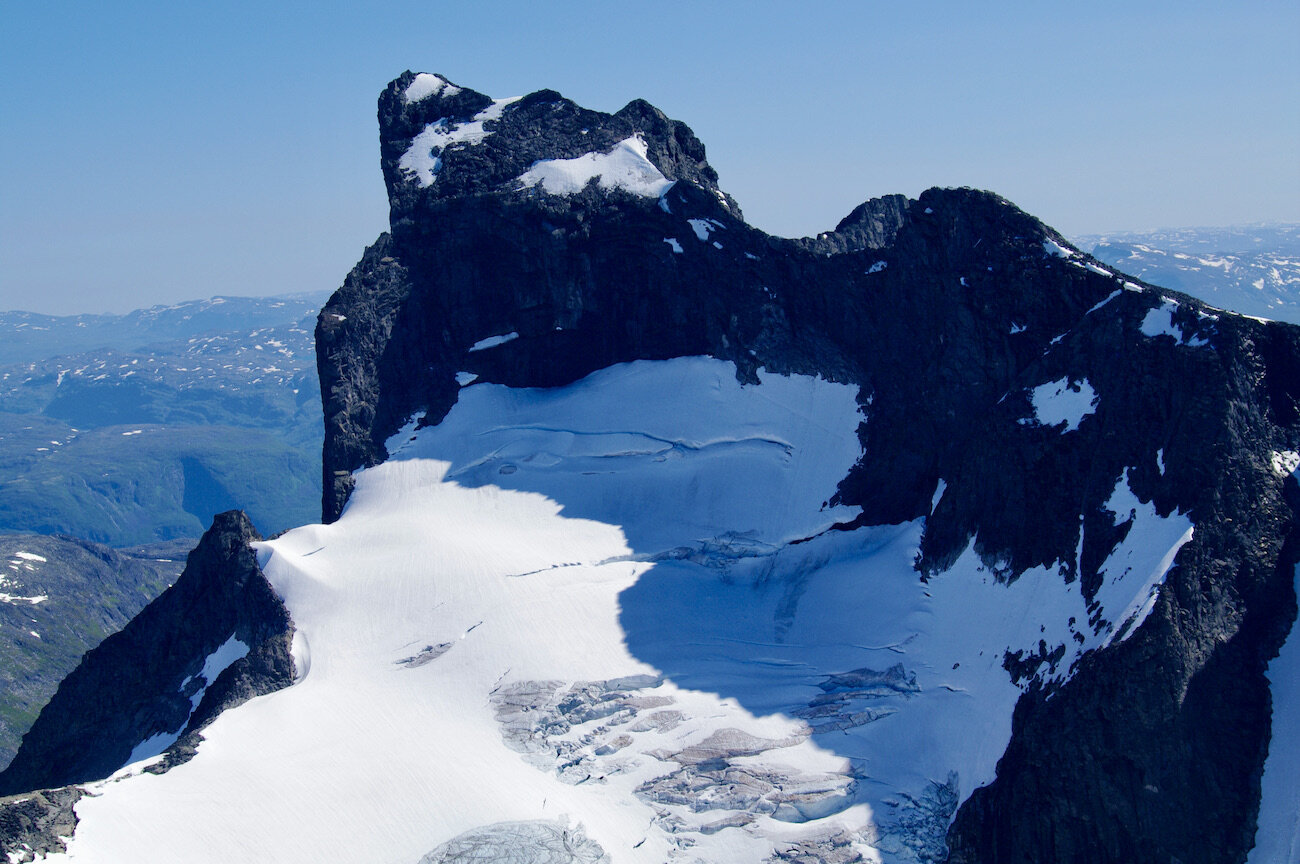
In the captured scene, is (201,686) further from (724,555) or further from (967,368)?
(967,368)

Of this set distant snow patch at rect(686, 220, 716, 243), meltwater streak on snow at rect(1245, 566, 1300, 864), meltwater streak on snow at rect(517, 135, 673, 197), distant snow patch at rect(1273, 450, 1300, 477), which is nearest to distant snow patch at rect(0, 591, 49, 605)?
meltwater streak on snow at rect(517, 135, 673, 197)

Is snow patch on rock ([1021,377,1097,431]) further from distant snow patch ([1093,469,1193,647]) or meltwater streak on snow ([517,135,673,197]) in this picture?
meltwater streak on snow ([517,135,673,197])

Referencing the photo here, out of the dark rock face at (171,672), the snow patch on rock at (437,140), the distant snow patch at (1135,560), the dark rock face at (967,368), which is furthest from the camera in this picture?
the snow patch on rock at (437,140)

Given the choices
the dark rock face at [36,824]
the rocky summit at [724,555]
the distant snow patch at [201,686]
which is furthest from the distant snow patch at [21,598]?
the dark rock face at [36,824]

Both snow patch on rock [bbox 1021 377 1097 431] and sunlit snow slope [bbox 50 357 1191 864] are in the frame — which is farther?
snow patch on rock [bbox 1021 377 1097 431]

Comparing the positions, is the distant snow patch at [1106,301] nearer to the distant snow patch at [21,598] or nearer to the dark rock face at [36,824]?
the dark rock face at [36,824]

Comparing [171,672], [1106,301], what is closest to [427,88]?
[171,672]
